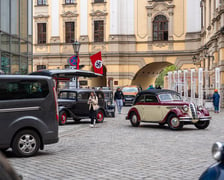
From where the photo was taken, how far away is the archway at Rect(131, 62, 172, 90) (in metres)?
49.6

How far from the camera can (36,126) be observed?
10.3 metres

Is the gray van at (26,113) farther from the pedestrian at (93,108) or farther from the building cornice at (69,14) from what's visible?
the building cornice at (69,14)

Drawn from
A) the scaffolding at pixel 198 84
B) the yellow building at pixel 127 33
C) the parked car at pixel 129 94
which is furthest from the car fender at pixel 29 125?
the yellow building at pixel 127 33

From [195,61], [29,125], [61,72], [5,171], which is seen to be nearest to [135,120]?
[61,72]

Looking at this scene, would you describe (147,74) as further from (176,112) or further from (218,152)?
(218,152)

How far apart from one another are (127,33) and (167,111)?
30514mm

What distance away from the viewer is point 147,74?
5312 centimetres

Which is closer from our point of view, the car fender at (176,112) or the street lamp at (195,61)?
the car fender at (176,112)

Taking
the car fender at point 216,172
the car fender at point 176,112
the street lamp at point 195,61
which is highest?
the street lamp at point 195,61

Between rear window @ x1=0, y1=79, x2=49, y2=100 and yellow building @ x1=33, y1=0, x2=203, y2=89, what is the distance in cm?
3621

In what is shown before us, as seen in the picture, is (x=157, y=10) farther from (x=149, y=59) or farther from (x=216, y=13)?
(x=216, y=13)

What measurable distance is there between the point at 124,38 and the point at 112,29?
152 centimetres

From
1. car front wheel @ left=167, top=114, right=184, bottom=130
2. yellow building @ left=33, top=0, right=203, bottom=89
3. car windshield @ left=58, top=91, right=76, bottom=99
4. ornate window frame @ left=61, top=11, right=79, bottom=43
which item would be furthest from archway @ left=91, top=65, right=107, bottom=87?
car front wheel @ left=167, top=114, right=184, bottom=130

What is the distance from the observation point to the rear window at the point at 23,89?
9.91m
